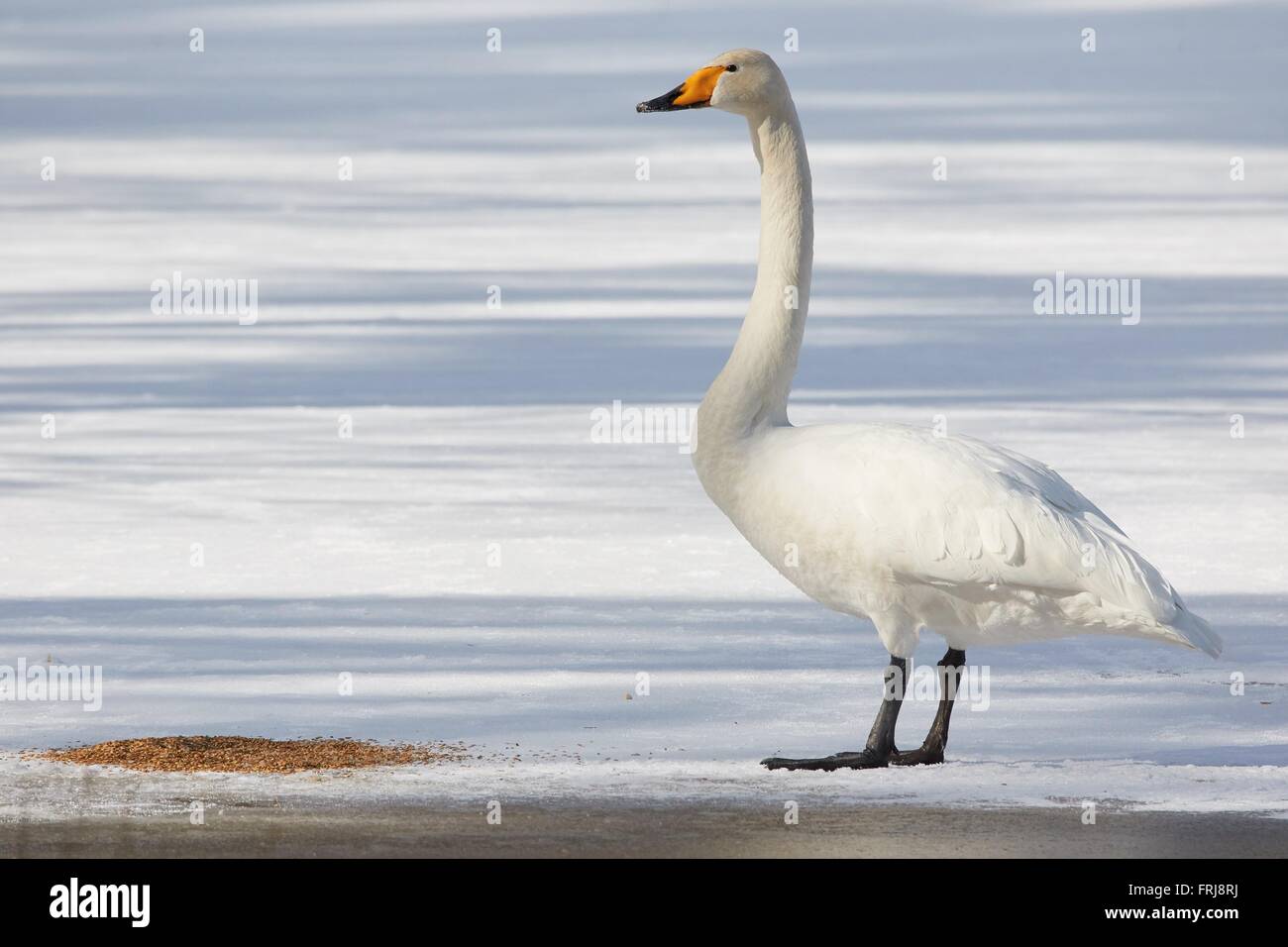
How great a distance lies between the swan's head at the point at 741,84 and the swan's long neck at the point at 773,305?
2.1 inches

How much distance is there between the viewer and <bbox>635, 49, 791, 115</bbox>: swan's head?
8.16 meters

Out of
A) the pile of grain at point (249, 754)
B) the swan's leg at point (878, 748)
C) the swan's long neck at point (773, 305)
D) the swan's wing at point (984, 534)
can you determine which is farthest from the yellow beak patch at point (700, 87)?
the pile of grain at point (249, 754)

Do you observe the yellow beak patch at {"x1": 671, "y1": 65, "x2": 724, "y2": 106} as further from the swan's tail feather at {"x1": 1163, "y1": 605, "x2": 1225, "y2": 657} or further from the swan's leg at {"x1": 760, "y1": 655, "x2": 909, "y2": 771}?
the swan's tail feather at {"x1": 1163, "y1": 605, "x2": 1225, "y2": 657}

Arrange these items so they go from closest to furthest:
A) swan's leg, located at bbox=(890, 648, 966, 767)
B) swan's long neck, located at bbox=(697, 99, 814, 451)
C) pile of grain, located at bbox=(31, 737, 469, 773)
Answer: pile of grain, located at bbox=(31, 737, 469, 773)
swan's leg, located at bbox=(890, 648, 966, 767)
swan's long neck, located at bbox=(697, 99, 814, 451)

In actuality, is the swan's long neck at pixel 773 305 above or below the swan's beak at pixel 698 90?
below

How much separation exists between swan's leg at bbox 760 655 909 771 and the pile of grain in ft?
3.25

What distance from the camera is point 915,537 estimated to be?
286 inches

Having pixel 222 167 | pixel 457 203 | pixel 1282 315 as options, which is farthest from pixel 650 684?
pixel 222 167

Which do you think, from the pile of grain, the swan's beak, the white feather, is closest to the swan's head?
the swan's beak

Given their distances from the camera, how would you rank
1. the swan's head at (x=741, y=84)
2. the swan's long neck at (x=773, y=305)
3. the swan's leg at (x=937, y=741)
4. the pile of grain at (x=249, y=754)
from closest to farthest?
Answer: the pile of grain at (x=249, y=754), the swan's leg at (x=937, y=741), the swan's long neck at (x=773, y=305), the swan's head at (x=741, y=84)

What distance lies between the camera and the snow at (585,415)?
7766 mm

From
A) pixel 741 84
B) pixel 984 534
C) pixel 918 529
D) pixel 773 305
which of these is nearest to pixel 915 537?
pixel 918 529

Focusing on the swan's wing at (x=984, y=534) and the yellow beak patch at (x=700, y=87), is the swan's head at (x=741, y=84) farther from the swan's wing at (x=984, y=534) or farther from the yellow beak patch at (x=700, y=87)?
the swan's wing at (x=984, y=534)

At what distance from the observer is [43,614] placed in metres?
9.53
